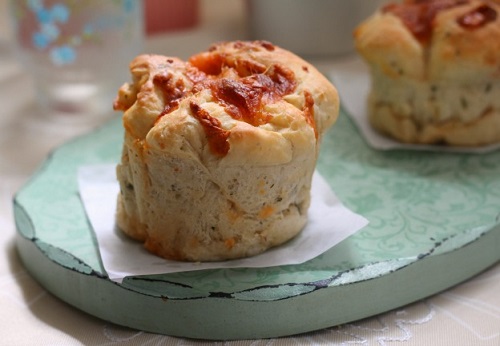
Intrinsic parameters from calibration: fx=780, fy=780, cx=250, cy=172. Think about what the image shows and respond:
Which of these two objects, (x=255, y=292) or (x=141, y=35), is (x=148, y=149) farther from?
(x=141, y=35)

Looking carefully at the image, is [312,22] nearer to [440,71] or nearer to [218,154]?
[440,71]

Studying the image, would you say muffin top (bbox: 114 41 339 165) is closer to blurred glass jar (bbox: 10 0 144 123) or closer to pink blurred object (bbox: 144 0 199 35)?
blurred glass jar (bbox: 10 0 144 123)

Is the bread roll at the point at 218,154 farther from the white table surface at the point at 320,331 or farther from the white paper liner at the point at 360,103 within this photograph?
the white paper liner at the point at 360,103

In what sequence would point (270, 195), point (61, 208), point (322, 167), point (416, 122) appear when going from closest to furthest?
1. point (270, 195)
2. point (61, 208)
3. point (322, 167)
4. point (416, 122)

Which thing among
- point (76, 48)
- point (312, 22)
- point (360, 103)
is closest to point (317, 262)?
point (360, 103)

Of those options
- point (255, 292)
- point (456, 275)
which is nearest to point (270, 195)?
point (255, 292)

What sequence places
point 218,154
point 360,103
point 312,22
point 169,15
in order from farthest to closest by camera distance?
point 169,15 < point 312,22 < point 360,103 < point 218,154
